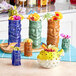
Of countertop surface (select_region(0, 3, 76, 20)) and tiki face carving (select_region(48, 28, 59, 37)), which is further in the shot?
countertop surface (select_region(0, 3, 76, 20))

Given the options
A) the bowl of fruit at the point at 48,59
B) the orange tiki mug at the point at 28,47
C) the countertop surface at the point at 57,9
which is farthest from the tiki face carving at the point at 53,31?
the countertop surface at the point at 57,9

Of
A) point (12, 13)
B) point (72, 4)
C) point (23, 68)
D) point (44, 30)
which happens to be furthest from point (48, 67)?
point (72, 4)

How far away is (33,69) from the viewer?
1.94 meters

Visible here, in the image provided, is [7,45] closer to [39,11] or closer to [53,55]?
[53,55]

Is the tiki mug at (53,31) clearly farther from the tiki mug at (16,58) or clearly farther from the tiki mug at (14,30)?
the tiki mug at (16,58)

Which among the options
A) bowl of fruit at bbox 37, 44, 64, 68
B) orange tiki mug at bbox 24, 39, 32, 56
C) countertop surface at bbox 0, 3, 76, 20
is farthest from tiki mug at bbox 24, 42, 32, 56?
countertop surface at bbox 0, 3, 76, 20

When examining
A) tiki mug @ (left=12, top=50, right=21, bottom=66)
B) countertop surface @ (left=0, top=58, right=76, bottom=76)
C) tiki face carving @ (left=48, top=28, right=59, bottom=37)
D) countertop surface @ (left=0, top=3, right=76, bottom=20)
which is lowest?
countertop surface @ (left=0, top=58, right=76, bottom=76)

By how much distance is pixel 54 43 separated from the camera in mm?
2354

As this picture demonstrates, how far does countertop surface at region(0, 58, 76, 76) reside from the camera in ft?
6.07

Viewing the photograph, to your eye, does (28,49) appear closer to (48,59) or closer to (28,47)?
(28,47)

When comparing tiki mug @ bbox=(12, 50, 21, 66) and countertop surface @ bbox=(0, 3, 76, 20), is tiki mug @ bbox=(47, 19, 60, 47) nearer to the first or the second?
tiki mug @ bbox=(12, 50, 21, 66)

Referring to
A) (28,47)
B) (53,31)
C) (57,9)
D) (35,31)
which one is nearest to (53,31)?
(53,31)

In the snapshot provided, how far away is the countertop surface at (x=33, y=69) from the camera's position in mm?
1852

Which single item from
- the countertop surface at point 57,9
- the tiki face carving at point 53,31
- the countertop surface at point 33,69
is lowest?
the countertop surface at point 33,69
